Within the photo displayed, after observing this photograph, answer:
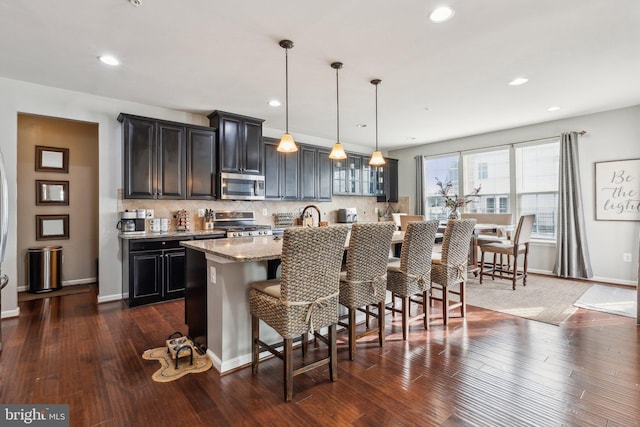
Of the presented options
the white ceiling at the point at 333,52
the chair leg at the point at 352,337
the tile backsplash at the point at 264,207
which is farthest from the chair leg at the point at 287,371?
the tile backsplash at the point at 264,207

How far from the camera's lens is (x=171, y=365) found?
7.62 feet

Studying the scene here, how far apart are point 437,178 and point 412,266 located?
189 inches

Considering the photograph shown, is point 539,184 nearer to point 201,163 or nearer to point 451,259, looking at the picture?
point 451,259

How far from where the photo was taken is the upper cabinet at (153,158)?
13.0 ft

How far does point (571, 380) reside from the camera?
2109 millimetres

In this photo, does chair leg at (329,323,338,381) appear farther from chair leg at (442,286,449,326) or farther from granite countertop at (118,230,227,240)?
granite countertop at (118,230,227,240)

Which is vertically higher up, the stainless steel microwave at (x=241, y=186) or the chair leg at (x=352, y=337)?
the stainless steel microwave at (x=241, y=186)

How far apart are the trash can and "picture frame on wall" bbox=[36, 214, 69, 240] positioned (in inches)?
8.7

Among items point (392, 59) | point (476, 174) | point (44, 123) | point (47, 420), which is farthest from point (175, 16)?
point (476, 174)

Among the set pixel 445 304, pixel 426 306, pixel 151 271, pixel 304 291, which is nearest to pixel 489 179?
pixel 445 304

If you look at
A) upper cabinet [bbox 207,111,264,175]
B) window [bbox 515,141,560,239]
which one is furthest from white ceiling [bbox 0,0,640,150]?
window [bbox 515,141,560,239]

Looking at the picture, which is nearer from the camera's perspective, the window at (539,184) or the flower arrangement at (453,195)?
the window at (539,184)

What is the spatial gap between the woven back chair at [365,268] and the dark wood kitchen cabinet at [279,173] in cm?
318

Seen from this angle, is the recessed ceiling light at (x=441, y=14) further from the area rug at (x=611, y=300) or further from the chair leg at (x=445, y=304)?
the area rug at (x=611, y=300)
